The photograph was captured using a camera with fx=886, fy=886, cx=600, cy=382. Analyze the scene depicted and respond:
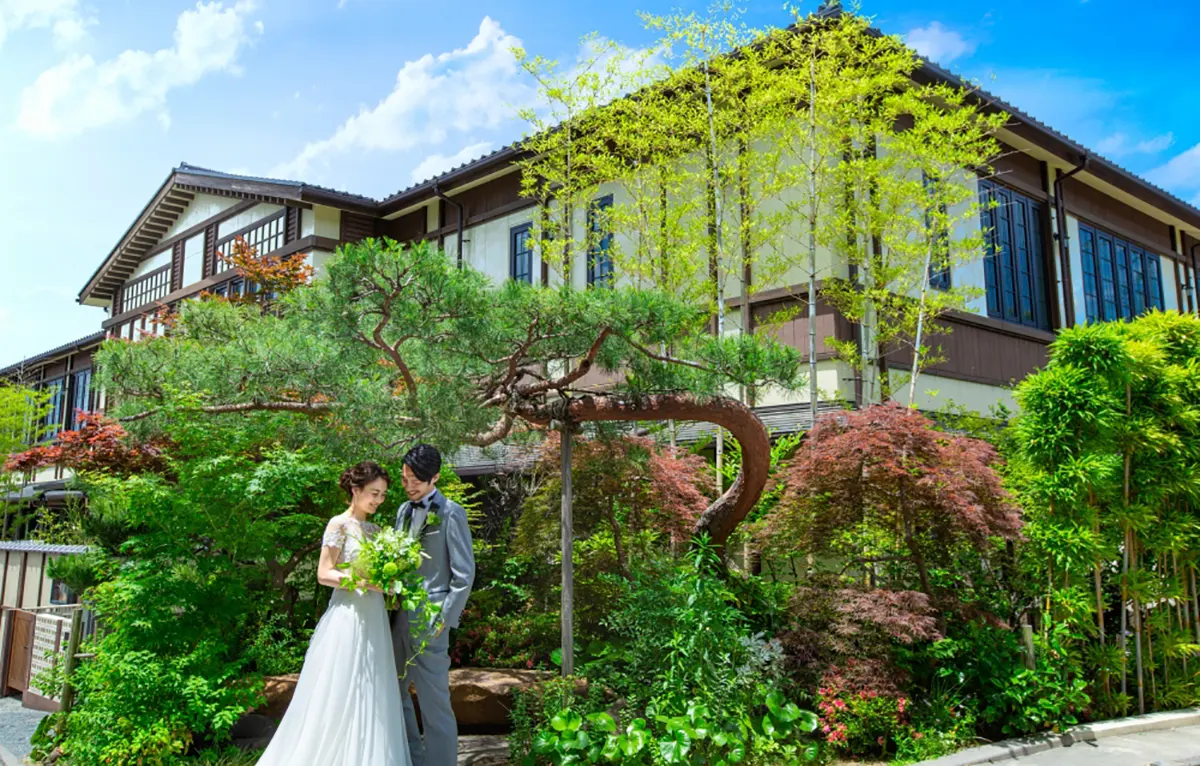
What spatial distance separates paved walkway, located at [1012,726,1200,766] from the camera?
603 cm

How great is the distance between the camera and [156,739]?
5227mm

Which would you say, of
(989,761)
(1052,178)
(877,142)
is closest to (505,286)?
(989,761)

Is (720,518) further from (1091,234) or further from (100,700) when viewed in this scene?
(1091,234)

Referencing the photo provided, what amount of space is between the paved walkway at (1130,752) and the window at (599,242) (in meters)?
7.27

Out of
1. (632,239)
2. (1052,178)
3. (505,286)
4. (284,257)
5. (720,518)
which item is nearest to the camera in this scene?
(505,286)

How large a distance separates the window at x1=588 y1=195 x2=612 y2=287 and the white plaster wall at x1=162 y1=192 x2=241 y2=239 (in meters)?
10.9

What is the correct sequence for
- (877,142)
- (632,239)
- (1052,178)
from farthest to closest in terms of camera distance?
(1052,178) < (632,239) < (877,142)

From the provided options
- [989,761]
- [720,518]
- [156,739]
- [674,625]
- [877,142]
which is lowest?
[989,761]

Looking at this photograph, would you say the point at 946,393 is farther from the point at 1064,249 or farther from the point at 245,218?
the point at 245,218

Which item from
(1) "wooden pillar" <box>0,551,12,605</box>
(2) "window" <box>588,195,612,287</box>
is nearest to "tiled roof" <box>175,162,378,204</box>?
(2) "window" <box>588,195,612,287</box>

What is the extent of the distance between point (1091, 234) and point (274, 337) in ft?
50.4

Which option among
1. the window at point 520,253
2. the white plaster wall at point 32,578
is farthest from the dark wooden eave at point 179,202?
→ the white plaster wall at point 32,578

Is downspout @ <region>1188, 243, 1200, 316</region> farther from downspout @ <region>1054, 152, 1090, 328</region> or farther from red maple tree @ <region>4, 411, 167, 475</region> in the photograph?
red maple tree @ <region>4, 411, 167, 475</region>

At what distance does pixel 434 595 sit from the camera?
4875 millimetres
